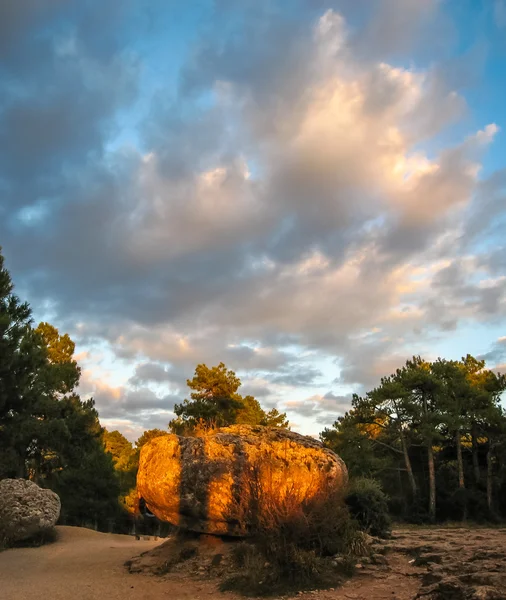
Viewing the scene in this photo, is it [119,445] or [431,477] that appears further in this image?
[119,445]

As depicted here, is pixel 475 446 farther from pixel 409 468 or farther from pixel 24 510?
pixel 24 510

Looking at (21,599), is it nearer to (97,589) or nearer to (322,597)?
(97,589)

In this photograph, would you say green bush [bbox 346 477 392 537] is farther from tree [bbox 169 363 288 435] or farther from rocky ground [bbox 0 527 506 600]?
tree [bbox 169 363 288 435]

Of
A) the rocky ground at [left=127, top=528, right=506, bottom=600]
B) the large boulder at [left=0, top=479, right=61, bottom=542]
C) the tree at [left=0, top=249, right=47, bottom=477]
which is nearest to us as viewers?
the rocky ground at [left=127, top=528, right=506, bottom=600]

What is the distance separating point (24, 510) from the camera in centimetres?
1595

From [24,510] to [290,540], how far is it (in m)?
10.7

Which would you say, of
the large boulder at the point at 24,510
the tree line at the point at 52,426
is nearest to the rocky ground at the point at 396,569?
the tree line at the point at 52,426

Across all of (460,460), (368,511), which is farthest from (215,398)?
(368,511)

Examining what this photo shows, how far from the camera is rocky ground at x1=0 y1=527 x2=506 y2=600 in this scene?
7383 mm

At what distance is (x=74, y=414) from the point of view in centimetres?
2223

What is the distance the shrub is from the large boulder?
868 cm

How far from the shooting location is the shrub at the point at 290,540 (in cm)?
859

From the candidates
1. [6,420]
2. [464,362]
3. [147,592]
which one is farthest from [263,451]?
[464,362]

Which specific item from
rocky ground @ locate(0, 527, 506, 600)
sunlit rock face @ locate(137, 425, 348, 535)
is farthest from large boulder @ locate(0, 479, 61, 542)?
sunlit rock face @ locate(137, 425, 348, 535)
